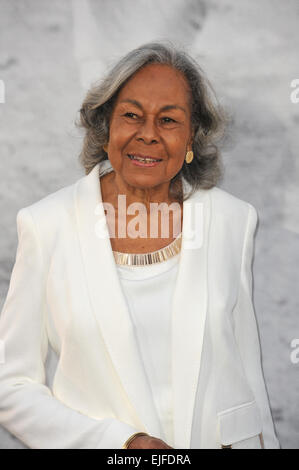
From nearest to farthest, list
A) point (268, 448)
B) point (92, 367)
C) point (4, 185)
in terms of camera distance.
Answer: point (92, 367), point (268, 448), point (4, 185)

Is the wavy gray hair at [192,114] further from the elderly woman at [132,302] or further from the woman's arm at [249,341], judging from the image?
the woman's arm at [249,341]

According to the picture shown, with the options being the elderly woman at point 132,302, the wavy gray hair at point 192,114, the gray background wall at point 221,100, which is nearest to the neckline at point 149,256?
the elderly woman at point 132,302

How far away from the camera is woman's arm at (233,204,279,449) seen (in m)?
1.86

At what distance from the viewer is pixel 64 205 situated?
178cm

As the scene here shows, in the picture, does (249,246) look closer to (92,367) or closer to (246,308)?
(246,308)

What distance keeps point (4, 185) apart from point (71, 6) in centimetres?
52

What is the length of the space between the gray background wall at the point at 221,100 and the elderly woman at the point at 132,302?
0.82 ft

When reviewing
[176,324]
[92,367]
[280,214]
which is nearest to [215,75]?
[280,214]

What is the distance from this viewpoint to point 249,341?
1.88 meters

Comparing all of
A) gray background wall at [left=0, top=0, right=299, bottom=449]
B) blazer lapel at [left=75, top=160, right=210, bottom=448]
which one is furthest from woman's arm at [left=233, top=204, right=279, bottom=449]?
gray background wall at [left=0, top=0, right=299, bottom=449]

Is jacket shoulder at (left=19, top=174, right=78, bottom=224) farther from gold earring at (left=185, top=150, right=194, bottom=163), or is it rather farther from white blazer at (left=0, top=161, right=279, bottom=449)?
gold earring at (left=185, top=150, right=194, bottom=163)

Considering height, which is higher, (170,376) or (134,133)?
(134,133)

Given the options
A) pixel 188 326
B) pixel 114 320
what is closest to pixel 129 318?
pixel 114 320

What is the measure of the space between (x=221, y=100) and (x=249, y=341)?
0.68 m
